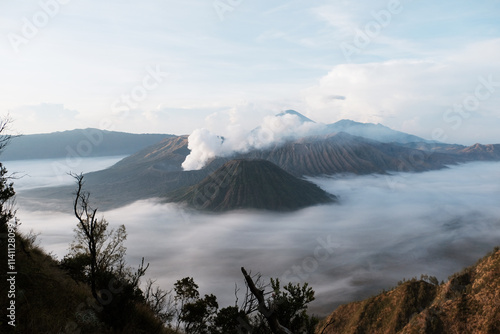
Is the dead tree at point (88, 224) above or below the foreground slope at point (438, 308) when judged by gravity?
above

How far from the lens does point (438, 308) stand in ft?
111

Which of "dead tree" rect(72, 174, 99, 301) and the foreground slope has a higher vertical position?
"dead tree" rect(72, 174, 99, 301)

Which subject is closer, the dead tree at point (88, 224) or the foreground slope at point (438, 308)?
the dead tree at point (88, 224)

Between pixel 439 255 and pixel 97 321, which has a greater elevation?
pixel 97 321

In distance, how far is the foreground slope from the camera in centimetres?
2984

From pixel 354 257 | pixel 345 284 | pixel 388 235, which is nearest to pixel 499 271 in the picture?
pixel 345 284

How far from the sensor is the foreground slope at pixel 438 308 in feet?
97.9

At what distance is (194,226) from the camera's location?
19500 centimetres

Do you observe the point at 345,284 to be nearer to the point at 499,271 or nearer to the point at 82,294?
the point at 499,271

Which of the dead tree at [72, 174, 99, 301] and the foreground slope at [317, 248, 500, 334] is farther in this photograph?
the foreground slope at [317, 248, 500, 334]

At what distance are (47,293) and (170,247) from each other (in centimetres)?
15918

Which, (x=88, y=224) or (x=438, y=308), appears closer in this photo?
(x=88, y=224)

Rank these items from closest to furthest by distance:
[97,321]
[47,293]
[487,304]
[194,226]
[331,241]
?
[97,321] < [47,293] < [487,304] < [331,241] < [194,226]

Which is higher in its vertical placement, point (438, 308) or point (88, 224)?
point (88, 224)
